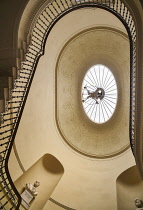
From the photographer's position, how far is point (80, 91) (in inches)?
459

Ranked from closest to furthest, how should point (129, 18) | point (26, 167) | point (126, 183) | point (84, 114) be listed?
point (129, 18)
point (26, 167)
point (126, 183)
point (84, 114)

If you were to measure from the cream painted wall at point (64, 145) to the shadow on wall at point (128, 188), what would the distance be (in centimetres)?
17

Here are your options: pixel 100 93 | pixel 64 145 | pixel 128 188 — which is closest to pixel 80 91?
pixel 100 93

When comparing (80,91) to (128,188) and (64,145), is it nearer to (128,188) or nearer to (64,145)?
(64,145)

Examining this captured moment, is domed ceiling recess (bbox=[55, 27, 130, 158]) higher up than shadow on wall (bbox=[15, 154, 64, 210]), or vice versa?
domed ceiling recess (bbox=[55, 27, 130, 158])

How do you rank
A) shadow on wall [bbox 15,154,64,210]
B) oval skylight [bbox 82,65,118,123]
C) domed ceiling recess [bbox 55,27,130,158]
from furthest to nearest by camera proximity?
oval skylight [bbox 82,65,118,123] < domed ceiling recess [bbox 55,27,130,158] < shadow on wall [bbox 15,154,64,210]

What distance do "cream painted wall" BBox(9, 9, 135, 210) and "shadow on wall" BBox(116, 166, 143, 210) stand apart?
171mm

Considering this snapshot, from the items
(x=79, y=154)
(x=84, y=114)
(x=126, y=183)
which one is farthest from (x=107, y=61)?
(x=126, y=183)

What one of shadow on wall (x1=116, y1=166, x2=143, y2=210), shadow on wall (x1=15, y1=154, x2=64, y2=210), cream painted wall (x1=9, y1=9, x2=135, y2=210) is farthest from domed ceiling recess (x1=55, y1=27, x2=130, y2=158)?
shadow on wall (x1=15, y1=154, x2=64, y2=210)

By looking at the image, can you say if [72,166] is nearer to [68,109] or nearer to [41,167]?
[41,167]

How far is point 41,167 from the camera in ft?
33.1

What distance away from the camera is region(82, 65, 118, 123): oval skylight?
1207 centimetres

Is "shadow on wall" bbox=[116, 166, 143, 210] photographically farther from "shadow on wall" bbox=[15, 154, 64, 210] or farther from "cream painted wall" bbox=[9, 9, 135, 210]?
"shadow on wall" bbox=[15, 154, 64, 210]

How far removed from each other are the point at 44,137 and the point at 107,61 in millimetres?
3757
